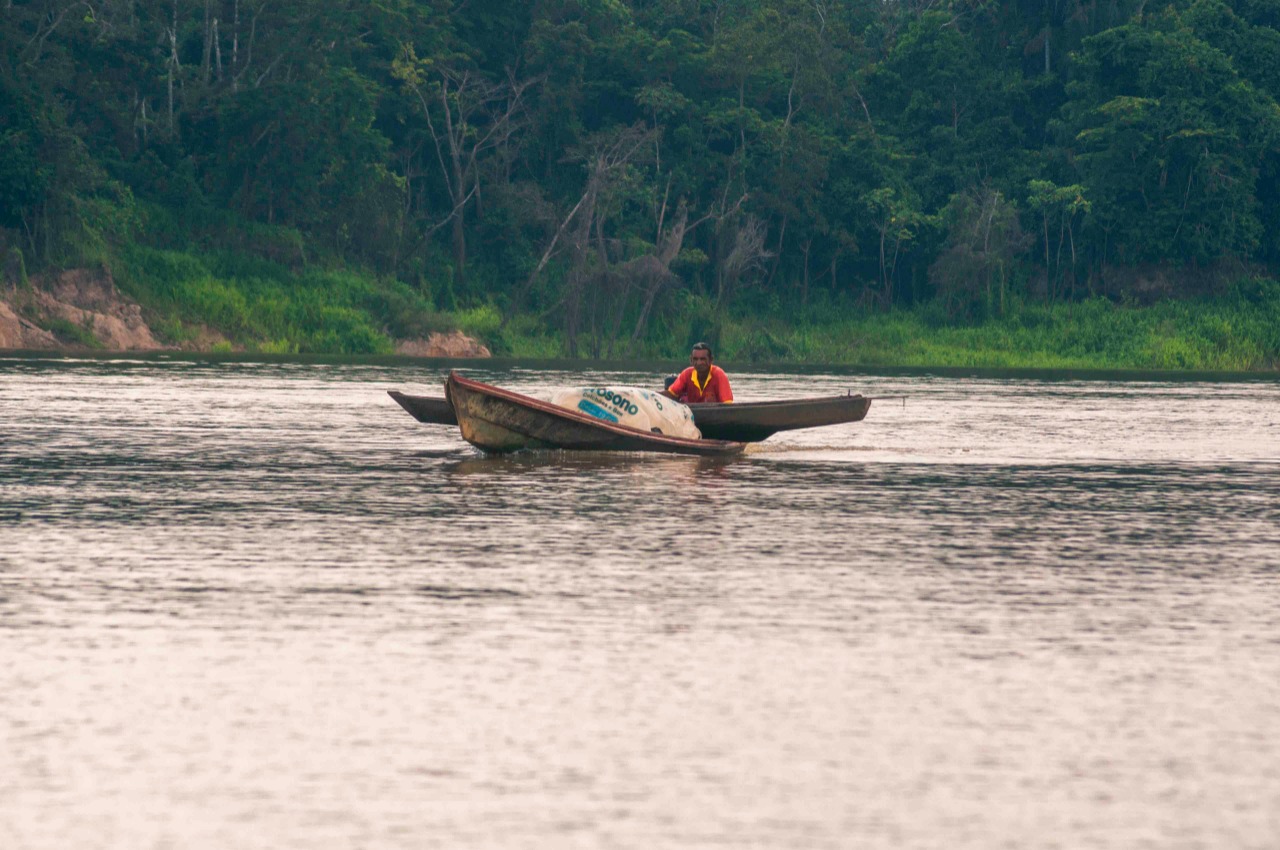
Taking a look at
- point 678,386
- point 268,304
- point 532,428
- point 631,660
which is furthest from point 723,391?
point 268,304

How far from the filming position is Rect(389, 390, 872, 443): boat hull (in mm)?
24453

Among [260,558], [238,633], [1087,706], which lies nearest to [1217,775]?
[1087,706]

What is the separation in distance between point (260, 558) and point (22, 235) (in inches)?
2174

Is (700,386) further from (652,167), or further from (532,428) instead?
(652,167)

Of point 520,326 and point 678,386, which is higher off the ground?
point 520,326

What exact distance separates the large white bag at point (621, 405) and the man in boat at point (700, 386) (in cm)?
162

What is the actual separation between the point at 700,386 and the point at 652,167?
57.8m

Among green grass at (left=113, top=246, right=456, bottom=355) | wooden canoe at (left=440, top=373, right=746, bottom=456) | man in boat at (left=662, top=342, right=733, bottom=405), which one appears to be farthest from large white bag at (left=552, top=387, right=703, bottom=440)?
green grass at (left=113, top=246, right=456, bottom=355)

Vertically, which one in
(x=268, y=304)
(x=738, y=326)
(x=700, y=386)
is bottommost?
(x=700, y=386)

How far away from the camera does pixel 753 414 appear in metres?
24.6

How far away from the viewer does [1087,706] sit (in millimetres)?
8516

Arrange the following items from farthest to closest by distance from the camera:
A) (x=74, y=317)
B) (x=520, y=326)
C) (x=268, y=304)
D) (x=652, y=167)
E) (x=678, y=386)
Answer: (x=652, y=167) < (x=520, y=326) < (x=268, y=304) < (x=74, y=317) < (x=678, y=386)

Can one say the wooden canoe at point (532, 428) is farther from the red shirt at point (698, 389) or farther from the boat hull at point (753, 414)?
the red shirt at point (698, 389)

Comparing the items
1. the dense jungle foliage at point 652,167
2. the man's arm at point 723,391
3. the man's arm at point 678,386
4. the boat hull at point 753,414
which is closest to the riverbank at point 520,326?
the dense jungle foliage at point 652,167
